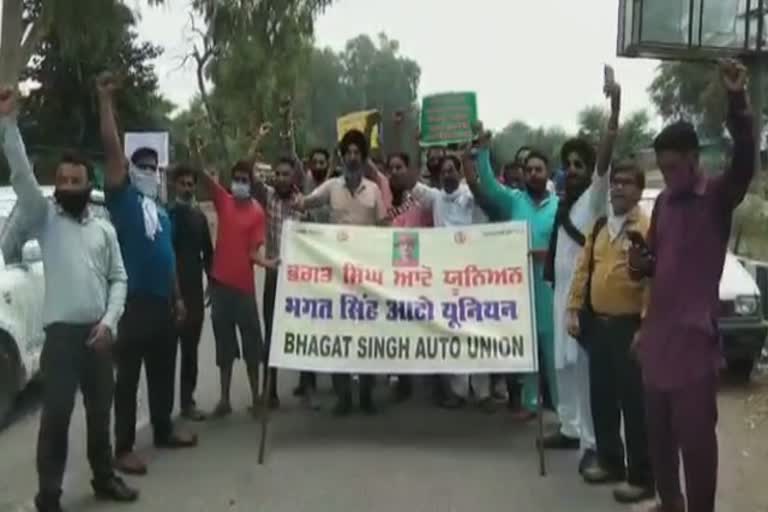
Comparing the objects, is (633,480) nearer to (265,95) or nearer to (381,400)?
(381,400)

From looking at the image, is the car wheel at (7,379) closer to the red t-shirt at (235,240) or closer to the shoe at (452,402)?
the red t-shirt at (235,240)

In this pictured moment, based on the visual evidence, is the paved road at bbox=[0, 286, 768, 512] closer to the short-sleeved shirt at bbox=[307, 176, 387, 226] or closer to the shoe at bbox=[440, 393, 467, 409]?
the shoe at bbox=[440, 393, 467, 409]

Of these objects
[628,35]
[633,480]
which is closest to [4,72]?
[628,35]

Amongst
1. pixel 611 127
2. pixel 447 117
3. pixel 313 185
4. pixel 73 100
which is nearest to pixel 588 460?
pixel 611 127

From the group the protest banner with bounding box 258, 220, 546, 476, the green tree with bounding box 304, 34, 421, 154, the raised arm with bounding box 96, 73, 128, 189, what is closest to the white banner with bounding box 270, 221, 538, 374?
the protest banner with bounding box 258, 220, 546, 476

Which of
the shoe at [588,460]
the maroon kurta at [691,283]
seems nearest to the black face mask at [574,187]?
the shoe at [588,460]

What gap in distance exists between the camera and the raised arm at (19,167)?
657 centimetres

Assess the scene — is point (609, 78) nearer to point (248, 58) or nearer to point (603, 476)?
point (603, 476)

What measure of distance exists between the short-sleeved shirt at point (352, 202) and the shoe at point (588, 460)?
9.25ft

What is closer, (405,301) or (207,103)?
(405,301)

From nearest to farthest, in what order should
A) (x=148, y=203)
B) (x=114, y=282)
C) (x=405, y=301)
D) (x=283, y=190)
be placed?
(x=114, y=282)
(x=148, y=203)
(x=405, y=301)
(x=283, y=190)

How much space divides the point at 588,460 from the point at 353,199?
3017mm

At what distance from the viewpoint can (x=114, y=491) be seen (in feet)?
24.4

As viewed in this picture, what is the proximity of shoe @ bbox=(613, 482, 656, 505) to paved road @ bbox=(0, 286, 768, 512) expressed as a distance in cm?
7
